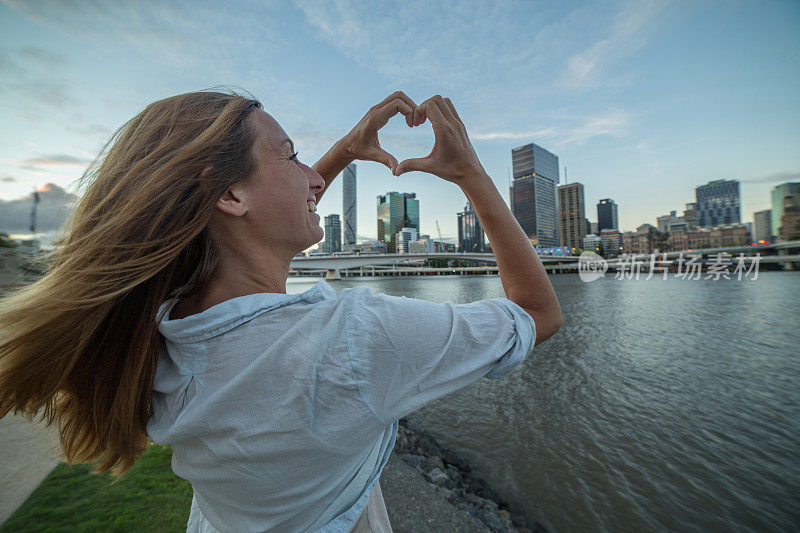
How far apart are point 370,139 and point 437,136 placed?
1.33 feet

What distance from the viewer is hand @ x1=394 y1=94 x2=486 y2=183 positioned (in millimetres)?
1014

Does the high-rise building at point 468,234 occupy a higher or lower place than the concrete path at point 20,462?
higher

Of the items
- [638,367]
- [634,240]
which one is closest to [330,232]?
[634,240]

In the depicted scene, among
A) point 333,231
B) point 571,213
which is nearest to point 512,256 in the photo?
point 333,231

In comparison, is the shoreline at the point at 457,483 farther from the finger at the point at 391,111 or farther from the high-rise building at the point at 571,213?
the high-rise building at the point at 571,213

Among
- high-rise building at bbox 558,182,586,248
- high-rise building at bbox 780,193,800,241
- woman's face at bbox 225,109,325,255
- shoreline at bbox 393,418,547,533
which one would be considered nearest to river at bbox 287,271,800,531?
shoreline at bbox 393,418,547,533

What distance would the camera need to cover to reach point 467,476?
480cm

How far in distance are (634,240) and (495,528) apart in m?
140

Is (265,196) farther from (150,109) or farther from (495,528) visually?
(495,528)

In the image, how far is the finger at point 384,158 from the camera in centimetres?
121

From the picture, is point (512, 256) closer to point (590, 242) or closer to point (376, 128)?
point (376, 128)

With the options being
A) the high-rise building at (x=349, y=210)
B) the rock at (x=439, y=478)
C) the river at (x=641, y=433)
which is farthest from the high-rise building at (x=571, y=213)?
the rock at (x=439, y=478)

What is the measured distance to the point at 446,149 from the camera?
1.05 m

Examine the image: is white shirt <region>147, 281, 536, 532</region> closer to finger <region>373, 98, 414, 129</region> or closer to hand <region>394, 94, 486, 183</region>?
hand <region>394, 94, 486, 183</region>
